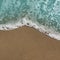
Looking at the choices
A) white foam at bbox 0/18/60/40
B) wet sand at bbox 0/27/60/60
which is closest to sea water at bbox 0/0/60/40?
white foam at bbox 0/18/60/40

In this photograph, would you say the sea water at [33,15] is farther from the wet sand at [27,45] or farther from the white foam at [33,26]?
the wet sand at [27,45]

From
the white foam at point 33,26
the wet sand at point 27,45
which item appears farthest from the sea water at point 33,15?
the wet sand at point 27,45

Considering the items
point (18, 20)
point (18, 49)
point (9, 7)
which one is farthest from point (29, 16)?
point (18, 49)

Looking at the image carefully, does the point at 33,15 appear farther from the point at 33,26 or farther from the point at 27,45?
the point at 27,45

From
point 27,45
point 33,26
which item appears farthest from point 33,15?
point 27,45

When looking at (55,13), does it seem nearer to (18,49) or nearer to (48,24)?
(48,24)

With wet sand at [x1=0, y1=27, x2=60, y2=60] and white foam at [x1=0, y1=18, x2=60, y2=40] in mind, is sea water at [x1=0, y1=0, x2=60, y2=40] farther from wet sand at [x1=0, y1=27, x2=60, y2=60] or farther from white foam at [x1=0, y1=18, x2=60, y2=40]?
wet sand at [x1=0, y1=27, x2=60, y2=60]
